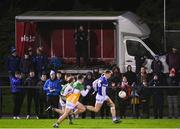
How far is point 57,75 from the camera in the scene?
3011 centimetres

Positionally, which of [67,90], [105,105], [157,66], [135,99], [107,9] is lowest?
[105,105]

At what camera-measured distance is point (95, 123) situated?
92.2 feet

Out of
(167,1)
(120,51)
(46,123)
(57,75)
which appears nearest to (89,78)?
(57,75)

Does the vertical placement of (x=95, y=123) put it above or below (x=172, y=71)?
below

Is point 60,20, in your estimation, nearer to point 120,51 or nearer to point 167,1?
point 120,51

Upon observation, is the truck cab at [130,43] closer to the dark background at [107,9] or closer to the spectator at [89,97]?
the dark background at [107,9]

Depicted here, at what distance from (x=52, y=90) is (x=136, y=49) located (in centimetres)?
821

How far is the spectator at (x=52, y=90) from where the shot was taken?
2989 cm

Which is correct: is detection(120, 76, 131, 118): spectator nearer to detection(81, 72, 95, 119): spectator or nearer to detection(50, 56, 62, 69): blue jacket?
detection(81, 72, 95, 119): spectator

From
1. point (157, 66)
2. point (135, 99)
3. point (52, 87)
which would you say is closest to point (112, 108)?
point (135, 99)

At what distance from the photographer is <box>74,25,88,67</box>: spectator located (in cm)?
3703

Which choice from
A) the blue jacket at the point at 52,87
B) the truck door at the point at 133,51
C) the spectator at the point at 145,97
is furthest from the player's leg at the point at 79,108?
the truck door at the point at 133,51

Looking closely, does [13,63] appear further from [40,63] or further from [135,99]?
[135,99]

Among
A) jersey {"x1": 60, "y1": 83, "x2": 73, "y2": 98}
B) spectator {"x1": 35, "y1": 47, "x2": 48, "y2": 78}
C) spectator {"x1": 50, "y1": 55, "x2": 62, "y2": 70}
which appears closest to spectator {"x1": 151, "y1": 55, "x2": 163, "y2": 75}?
spectator {"x1": 50, "y1": 55, "x2": 62, "y2": 70}
